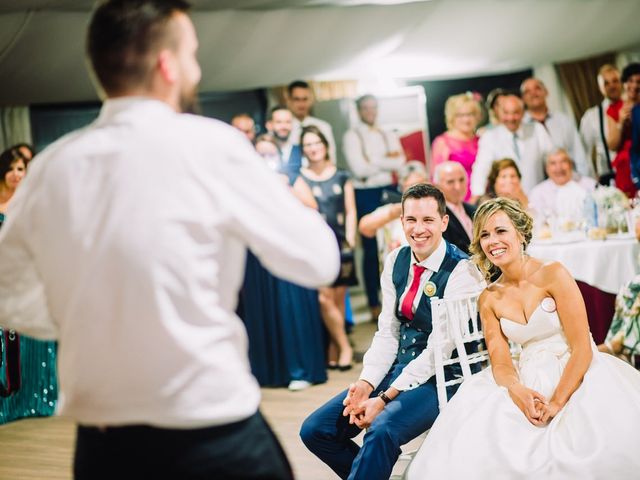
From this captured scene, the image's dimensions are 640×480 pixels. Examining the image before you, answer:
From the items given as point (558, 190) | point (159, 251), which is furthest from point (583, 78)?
point (159, 251)

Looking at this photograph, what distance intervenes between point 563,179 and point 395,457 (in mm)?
3301

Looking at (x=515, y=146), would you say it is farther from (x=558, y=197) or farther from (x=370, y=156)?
(x=370, y=156)

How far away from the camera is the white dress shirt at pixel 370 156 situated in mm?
6867

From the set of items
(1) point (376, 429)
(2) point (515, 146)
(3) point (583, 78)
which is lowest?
(1) point (376, 429)

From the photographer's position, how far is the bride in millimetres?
2385

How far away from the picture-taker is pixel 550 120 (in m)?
6.07

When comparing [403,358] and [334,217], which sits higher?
[334,217]

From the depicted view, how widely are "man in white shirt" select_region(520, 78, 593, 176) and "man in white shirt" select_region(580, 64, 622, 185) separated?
0.46 ft

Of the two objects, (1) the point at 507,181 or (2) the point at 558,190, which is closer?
(1) the point at 507,181

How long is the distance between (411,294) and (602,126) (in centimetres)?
377

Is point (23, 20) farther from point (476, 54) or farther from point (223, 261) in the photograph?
point (223, 261)

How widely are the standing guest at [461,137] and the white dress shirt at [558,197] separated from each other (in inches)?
22.4

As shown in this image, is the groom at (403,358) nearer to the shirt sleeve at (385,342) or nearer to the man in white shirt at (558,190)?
the shirt sleeve at (385,342)

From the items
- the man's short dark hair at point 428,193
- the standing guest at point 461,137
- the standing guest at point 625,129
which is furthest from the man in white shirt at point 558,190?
the man's short dark hair at point 428,193
